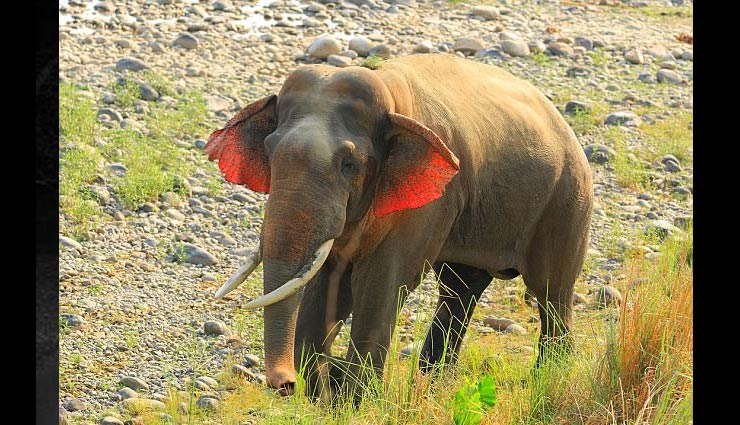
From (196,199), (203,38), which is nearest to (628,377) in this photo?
(196,199)

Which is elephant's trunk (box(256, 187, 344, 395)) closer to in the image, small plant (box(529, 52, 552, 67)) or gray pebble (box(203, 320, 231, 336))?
gray pebble (box(203, 320, 231, 336))

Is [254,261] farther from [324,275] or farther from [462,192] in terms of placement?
[462,192]

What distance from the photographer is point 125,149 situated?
10.2 meters

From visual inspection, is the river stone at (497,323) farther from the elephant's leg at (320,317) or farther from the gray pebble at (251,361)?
the elephant's leg at (320,317)

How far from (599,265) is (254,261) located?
15.3ft

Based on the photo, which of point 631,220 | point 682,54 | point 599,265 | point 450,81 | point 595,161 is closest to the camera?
point 450,81

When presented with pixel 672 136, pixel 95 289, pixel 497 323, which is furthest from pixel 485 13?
pixel 95 289

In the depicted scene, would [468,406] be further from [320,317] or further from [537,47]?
[537,47]

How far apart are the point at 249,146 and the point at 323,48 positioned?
23.0 feet

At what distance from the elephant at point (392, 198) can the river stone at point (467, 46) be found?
6441 millimetres

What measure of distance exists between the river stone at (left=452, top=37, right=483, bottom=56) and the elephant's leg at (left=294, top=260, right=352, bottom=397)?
7.88 metres

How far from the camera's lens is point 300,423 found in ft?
17.1

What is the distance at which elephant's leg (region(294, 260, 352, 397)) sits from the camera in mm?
6133

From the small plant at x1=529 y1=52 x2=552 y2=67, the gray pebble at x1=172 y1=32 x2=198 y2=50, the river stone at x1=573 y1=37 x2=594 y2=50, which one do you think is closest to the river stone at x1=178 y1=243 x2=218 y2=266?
the gray pebble at x1=172 y1=32 x2=198 y2=50
